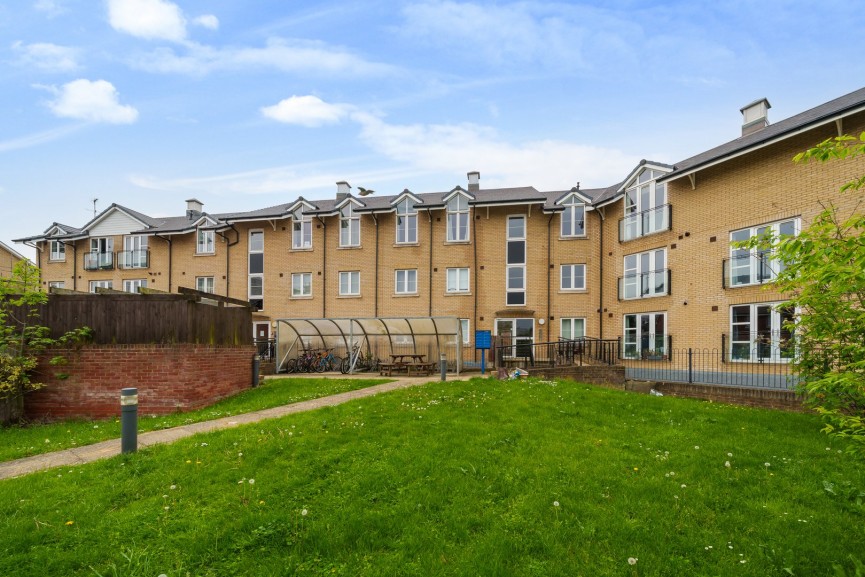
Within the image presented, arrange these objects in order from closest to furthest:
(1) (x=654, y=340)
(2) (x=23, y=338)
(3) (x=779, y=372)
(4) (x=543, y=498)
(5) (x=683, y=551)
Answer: (5) (x=683, y=551) → (4) (x=543, y=498) → (2) (x=23, y=338) → (3) (x=779, y=372) → (1) (x=654, y=340)

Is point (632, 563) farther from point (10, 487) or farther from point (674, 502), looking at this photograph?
point (10, 487)

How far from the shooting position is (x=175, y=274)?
94.1 feet

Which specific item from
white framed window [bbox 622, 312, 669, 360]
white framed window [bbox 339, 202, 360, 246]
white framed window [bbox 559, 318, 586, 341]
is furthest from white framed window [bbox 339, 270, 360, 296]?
white framed window [bbox 622, 312, 669, 360]

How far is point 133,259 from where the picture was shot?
2972 cm

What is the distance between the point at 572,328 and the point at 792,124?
12.2 metres

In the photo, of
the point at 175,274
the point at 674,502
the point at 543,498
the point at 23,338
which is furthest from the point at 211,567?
the point at 175,274

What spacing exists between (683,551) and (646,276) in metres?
18.5

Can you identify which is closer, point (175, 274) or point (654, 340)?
point (654, 340)

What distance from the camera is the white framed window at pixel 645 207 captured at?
19766 millimetres

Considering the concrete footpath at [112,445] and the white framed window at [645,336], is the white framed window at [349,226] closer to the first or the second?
the white framed window at [645,336]

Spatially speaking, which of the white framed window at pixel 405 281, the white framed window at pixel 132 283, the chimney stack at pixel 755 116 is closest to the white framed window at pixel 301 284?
the white framed window at pixel 405 281

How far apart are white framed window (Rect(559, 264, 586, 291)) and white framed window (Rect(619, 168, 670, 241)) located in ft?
8.94

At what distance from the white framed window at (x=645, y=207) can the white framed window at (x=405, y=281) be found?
1096 cm

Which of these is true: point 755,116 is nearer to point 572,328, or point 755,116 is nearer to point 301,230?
point 572,328
